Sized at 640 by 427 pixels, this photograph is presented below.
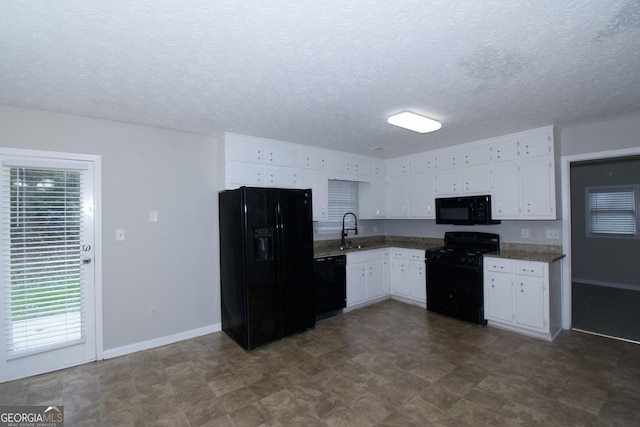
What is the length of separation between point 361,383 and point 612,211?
639 cm

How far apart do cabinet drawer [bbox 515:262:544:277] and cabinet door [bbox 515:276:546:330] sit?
6 centimetres

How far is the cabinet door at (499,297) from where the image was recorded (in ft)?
11.8

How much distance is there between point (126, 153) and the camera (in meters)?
3.24

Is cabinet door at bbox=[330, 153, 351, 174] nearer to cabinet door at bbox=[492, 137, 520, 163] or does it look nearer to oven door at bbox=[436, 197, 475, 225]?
oven door at bbox=[436, 197, 475, 225]

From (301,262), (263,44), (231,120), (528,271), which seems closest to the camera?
(263,44)

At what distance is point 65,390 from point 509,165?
542cm

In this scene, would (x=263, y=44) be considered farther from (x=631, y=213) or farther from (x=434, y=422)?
(x=631, y=213)

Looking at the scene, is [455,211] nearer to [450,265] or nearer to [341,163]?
[450,265]

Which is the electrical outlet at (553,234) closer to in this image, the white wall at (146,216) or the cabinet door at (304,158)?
the cabinet door at (304,158)

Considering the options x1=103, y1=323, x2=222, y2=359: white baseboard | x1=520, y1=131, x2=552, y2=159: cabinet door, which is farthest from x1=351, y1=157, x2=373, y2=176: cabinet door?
x1=103, y1=323, x2=222, y2=359: white baseboard

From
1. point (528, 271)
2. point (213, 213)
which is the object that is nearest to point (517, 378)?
point (528, 271)

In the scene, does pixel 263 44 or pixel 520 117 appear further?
pixel 520 117

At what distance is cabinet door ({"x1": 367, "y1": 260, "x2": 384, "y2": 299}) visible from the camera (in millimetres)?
4711

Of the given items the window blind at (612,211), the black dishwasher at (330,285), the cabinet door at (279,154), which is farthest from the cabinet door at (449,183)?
the window blind at (612,211)
